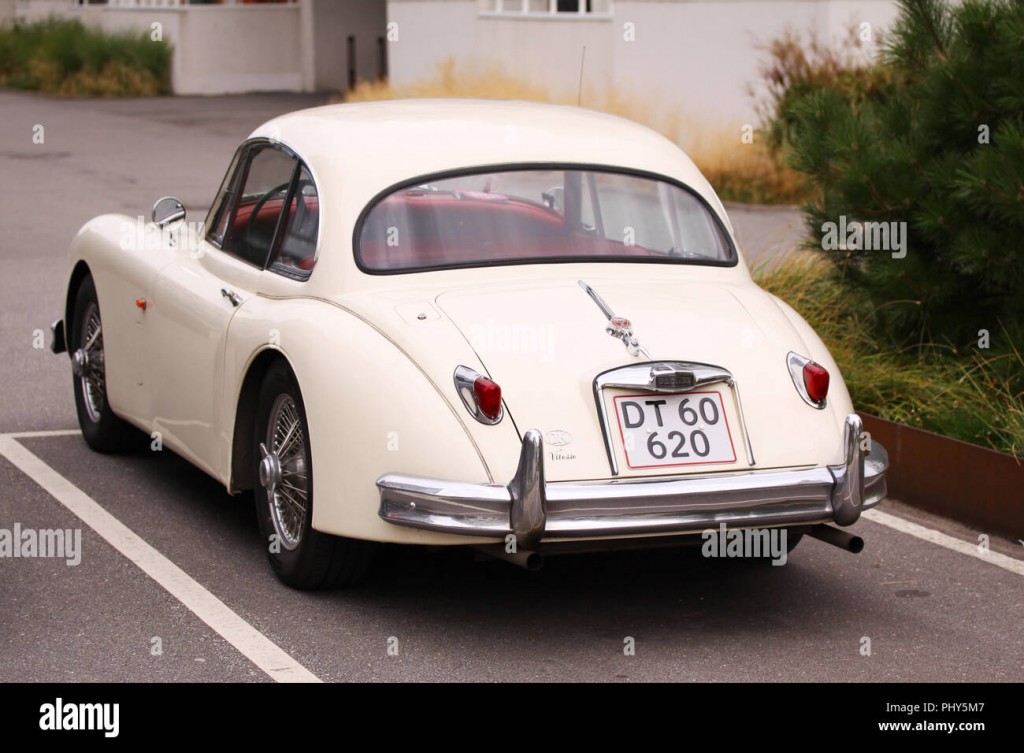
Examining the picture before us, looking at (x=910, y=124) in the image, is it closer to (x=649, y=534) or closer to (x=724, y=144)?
(x=649, y=534)

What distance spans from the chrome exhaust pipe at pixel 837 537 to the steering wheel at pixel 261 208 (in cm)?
220

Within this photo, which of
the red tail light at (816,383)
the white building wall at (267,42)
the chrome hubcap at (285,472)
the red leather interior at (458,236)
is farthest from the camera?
the white building wall at (267,42)

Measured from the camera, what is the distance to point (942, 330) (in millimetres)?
8281

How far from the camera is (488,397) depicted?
5234 millimetres

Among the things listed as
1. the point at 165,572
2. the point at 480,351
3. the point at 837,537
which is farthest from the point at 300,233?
the point at 837,537

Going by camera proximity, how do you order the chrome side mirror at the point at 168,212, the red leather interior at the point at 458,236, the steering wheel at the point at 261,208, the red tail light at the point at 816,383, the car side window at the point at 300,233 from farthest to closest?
the chrome side mirror at the point at 168,212, the steering wheel at the point at 261,208, the car side window at the point at 300,233, the red leather interior at the point at 458,236, the red tail light at the point at 816,383

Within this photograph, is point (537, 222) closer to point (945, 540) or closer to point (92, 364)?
point (945, 540)

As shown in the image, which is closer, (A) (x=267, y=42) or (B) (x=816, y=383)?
(B) (x=816, y=383)

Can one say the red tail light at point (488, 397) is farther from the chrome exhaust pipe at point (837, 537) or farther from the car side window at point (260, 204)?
the car side window at point (260, 204)

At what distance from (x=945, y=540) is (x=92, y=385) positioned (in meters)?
3.95

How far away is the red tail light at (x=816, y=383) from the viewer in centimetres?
566

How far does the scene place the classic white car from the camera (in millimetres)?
5234

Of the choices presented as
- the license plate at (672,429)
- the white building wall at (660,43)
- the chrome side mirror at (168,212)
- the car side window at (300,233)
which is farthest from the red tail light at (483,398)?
the white building wall at (660,43)
